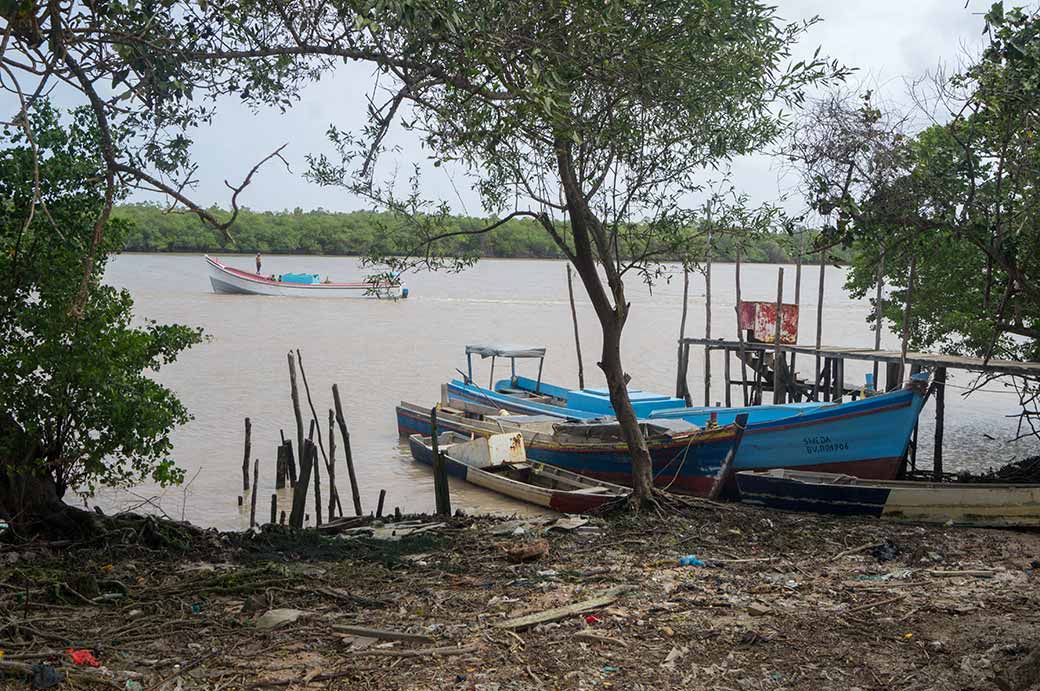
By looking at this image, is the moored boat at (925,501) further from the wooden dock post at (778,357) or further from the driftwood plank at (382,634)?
the wooden dock post at (778,357)

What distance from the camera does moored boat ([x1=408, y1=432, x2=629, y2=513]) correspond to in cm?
1191

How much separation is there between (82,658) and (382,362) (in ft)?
81.9

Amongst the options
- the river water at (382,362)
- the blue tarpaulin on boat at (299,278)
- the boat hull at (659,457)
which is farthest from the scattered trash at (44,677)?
the blue tarpaulin on boat at (299,278)

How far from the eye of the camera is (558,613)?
6.18 m

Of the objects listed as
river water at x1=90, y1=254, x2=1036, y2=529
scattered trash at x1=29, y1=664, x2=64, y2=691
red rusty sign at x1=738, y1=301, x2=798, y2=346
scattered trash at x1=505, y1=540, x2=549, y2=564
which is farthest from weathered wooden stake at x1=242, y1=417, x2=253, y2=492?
red rusty sign at x1=738, y1=301, x2=798, y2=346

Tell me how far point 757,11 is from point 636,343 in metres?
30.0

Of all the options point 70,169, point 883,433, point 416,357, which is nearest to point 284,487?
point 70,169

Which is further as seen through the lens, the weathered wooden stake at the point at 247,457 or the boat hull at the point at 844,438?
the weathered wooden stake at the point at 247,457

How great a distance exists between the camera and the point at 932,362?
48.3ft

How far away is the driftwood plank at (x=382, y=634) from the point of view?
226 inches

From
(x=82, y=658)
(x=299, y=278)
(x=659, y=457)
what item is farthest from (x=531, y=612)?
(x=299, y=278)

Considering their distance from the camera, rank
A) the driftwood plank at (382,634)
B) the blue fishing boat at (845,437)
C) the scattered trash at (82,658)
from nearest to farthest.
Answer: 1. the scattered trash at (82,658)
2. the driftwood plank at (382,634)
3. the blue fishing boat at (845,437)

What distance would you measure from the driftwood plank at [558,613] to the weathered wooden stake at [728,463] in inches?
239

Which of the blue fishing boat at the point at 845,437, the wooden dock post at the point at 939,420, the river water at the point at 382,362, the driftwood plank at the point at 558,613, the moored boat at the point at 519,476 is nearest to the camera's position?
the driftwood plank at the point at 558,613
